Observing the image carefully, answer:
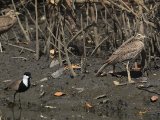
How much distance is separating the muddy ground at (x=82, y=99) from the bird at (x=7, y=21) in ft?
7.73

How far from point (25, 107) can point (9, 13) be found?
4.33 meters

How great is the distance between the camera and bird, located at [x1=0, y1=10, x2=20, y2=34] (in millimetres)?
14516

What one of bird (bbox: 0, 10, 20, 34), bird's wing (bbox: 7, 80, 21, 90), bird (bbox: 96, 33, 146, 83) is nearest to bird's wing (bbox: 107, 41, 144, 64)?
bird (bbox: 96, 33, 146, 83)

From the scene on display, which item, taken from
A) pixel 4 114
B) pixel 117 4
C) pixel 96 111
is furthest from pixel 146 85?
pixel 4 114

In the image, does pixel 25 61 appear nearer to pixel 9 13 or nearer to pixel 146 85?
pixel 9 13

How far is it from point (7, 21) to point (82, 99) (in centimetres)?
436

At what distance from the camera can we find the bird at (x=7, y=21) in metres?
14.5

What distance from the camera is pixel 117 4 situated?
12.0 metres

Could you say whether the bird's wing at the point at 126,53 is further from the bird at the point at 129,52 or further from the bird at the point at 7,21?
the bird at the point at 7,21

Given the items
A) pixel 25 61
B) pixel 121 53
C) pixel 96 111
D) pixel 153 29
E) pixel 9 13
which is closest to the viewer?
pixel 96 111

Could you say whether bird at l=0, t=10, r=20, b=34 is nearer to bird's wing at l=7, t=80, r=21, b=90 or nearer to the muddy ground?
the muddy ground

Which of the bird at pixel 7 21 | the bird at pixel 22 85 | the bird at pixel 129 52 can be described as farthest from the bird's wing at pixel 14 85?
the bird at pixel 7 21

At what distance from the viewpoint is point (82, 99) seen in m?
11.0

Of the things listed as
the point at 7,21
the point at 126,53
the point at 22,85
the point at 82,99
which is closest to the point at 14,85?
the point at 22,85
